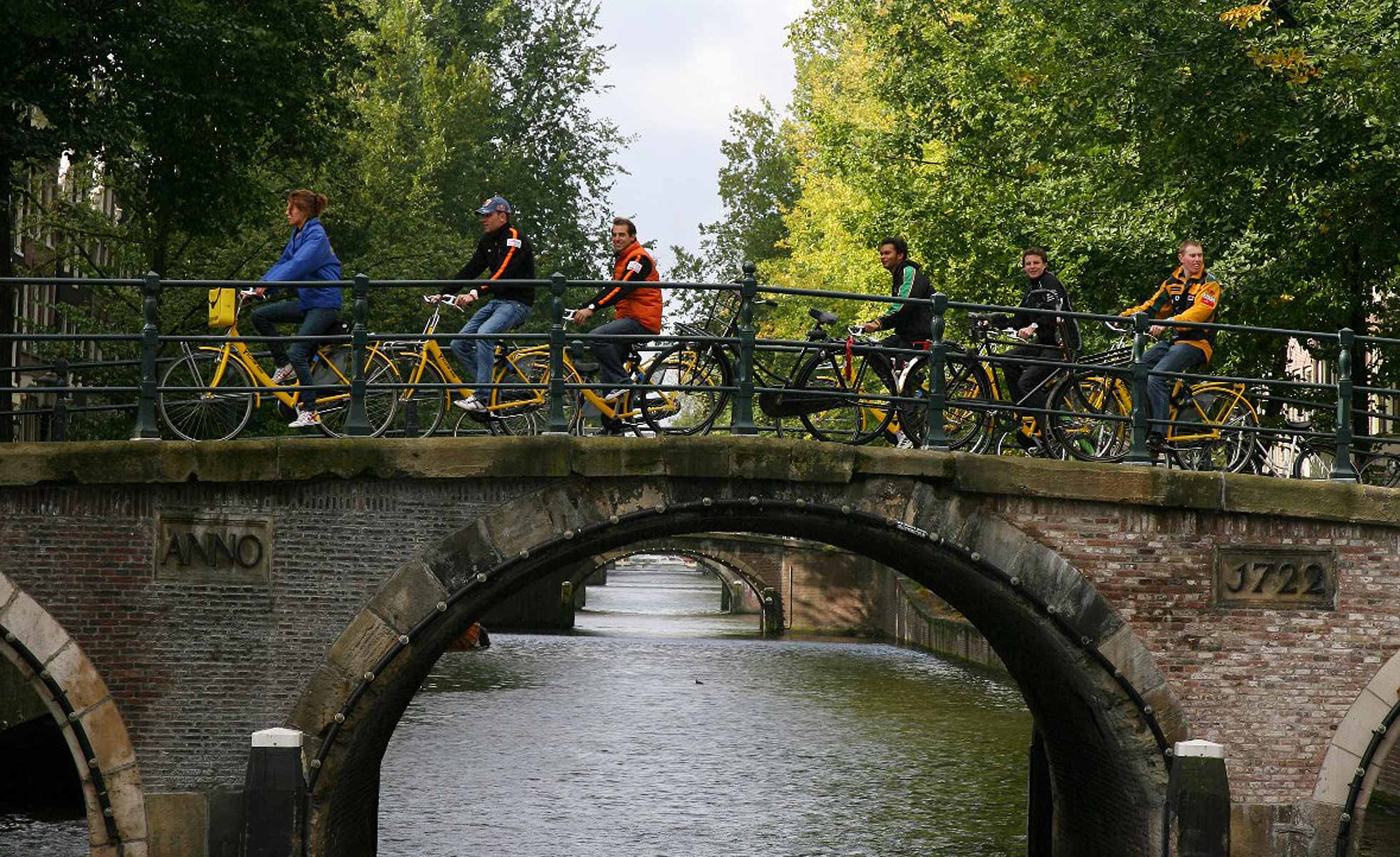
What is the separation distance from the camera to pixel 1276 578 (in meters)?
11.1

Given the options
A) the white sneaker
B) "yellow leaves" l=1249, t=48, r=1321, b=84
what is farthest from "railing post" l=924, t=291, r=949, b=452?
"yellow leaves" l=1249, t=48, r=1321, b=84

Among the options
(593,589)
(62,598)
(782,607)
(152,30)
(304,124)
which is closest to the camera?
(62,598)

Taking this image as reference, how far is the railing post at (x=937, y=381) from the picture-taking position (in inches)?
416

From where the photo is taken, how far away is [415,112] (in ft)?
117

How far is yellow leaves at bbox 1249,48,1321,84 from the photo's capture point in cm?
1675

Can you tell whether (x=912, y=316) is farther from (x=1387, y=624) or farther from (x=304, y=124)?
(x=304, y=124)

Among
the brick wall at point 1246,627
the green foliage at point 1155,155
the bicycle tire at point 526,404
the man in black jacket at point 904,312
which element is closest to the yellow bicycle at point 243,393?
the bicycle tire at point 526,404

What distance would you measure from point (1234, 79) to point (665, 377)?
8.71 m

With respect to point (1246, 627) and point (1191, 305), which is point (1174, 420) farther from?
point (1246, 627)

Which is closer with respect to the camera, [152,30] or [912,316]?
[912,316]

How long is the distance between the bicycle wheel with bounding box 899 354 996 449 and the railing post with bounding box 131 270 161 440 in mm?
4606

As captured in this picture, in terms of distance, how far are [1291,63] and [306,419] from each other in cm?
1043

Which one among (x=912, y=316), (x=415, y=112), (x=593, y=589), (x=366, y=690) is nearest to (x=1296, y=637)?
(x=912, y=316)

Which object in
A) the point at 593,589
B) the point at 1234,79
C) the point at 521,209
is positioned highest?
the point at 521,209
